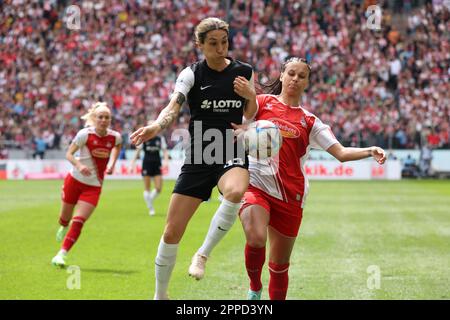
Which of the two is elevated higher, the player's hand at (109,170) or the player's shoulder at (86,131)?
the player's shoulder at (86,131)

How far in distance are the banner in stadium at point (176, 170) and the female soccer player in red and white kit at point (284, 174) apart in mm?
26079

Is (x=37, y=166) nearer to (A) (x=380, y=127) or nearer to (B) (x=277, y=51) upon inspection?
(B) (x=277, y=51)

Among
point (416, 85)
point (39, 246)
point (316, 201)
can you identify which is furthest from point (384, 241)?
point (416, 85)

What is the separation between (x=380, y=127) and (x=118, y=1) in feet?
53.7

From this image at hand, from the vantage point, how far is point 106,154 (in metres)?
12.6

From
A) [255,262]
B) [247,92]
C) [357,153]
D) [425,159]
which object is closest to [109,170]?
[255,262]

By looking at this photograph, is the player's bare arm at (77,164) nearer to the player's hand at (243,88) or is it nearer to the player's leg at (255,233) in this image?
the player's leg at (255,233)

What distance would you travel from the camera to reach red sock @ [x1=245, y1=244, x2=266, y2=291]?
Result: 307 inches

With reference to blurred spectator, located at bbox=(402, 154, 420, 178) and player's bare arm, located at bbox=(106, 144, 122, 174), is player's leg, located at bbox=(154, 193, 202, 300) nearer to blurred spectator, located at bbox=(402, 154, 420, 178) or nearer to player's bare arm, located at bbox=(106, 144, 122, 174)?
player's bare arm, located at bbox=(106, 144, 122, 174)

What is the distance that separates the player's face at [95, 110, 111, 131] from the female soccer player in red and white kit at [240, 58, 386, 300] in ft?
15.5

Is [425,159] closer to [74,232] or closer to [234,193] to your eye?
[74,232]

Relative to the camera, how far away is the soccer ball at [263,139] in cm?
760

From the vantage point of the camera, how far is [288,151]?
7855 mm

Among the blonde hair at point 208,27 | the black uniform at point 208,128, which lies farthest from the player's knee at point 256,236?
the blonde hair at point 208,27
